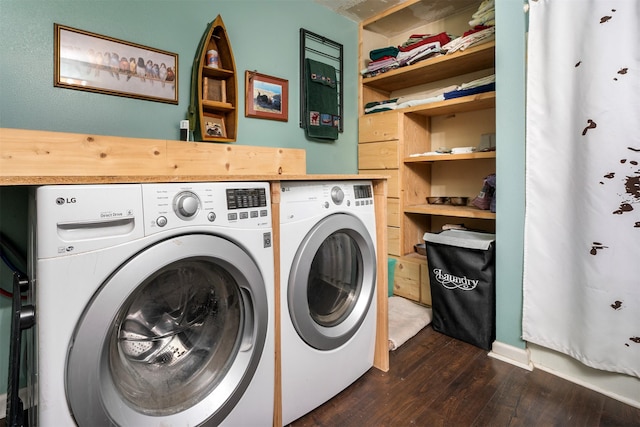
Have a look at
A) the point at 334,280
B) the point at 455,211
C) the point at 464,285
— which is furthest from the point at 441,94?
the point at 334,280

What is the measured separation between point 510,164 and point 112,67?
6.63ft

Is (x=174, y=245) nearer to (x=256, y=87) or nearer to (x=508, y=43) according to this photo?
(x=256, y=87)

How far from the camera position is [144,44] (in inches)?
67.2

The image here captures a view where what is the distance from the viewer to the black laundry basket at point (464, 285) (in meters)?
1.81

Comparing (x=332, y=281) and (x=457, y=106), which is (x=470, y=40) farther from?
(x=332, y=281)

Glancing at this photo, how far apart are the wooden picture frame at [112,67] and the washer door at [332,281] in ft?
3.88

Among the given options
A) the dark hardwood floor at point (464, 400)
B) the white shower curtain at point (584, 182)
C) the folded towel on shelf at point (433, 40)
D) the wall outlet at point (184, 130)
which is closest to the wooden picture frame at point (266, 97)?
the wall outlet at point (184, 130)

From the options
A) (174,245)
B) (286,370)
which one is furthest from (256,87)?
(286,370)

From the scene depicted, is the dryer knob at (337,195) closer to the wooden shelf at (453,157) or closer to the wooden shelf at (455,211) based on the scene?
the wooden shelf at (455,211)

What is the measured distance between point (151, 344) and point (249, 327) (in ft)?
0.97

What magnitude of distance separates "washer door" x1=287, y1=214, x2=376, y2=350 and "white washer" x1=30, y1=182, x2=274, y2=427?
140 mm

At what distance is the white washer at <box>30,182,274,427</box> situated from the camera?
0.74 m

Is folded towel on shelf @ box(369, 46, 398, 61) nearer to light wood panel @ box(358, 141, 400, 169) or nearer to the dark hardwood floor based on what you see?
light wood panel @ box(358, 141, 400, 169)

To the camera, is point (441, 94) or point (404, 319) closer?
point (404, 319)
